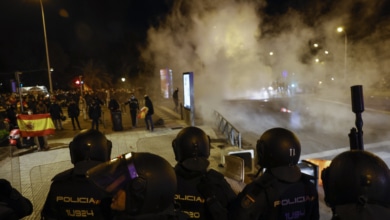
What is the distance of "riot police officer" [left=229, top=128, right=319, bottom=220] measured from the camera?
7.47 ft

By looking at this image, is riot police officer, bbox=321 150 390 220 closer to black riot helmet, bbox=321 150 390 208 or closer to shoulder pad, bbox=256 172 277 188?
black riot helmet, bbox=321 150 390 208

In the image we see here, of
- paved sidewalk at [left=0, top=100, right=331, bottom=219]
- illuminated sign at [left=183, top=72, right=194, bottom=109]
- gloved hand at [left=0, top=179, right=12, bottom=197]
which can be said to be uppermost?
illuminated sign at [left=183, top=72, right=194, bottom=109]

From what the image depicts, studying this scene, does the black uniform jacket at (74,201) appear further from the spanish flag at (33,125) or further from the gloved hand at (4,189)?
the spanish flag at (33,125)

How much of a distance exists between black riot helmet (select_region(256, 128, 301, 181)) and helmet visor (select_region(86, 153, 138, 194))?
1301 millimetres

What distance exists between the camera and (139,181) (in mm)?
1593

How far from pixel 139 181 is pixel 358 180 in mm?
1232

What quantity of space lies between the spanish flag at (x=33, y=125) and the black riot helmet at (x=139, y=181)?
27.6 ft

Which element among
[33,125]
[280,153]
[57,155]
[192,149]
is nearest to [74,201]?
[192,149]

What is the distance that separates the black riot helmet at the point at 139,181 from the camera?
1.60 m

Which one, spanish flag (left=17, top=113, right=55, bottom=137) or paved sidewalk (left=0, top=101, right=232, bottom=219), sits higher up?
spanish flag (left=17, top=113, right=55, bottom=137)

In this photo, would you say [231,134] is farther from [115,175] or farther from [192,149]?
[115,175]

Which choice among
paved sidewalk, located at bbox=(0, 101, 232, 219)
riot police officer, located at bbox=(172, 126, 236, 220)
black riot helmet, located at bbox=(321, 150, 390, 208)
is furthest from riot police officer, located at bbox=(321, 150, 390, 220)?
paved sidewalk, located at bbox=(0, 101, 232, 219)

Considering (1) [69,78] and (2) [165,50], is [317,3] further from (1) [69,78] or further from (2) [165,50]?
(1) [69,78]

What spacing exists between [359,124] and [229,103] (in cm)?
1770
